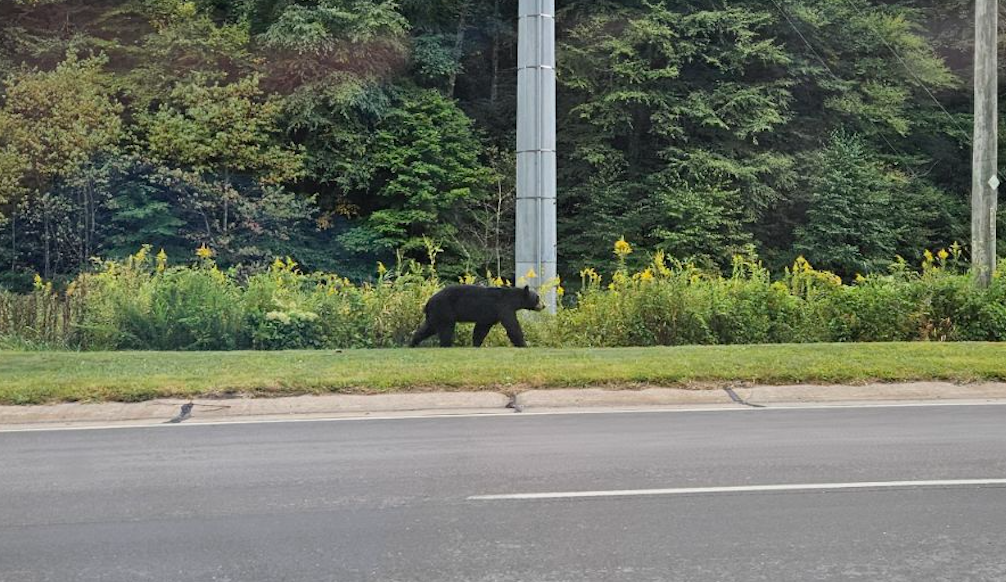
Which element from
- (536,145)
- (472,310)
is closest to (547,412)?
(472,310)

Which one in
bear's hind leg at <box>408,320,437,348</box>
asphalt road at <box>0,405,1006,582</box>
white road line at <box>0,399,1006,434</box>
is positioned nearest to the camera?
asphalt road at <box>0,405,1006,582</box>

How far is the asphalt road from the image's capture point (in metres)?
5.24

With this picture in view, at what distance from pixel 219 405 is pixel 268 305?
215 inches

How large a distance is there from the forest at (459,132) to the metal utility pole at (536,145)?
1456 centimetres

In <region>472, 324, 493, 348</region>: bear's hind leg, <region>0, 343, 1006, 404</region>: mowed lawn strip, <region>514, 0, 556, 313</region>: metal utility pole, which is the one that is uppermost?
<region>514, 0, 556, 313</region>: metal utility pole

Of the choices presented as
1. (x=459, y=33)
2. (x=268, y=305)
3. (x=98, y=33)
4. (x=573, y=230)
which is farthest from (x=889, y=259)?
(x=98, y=33)

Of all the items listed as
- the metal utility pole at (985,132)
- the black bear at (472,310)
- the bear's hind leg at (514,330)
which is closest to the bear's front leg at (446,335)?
the black bear at (472,310)

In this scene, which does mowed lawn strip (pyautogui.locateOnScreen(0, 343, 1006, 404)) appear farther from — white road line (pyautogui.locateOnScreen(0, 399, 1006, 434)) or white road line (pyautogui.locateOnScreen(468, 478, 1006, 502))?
white road line (pyautogui.locateOnScreen(468, 478, 1006, 502))

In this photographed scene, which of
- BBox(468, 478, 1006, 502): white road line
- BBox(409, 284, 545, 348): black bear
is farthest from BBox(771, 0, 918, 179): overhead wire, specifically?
BBox(468, 478, 1006, 502): white road line

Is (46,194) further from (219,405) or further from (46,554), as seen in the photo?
(46,554)

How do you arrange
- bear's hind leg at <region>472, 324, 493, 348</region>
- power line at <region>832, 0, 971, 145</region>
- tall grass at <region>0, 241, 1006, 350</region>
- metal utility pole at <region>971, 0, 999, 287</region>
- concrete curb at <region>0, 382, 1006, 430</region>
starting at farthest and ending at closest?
power line at <region>832, 0, 971, 145</region> < metal utility pole at <region>971, 0, 999, 287</region> < tall grass at <region>0, 241, 1006, 350</region> < bear's hind leg at <region>472, 324, 493, 348</region> < concrete curb at <region>0, 382, 1006, 430</region>

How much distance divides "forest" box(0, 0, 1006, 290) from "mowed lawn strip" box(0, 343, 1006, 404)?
20.2m

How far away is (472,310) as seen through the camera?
15.0m

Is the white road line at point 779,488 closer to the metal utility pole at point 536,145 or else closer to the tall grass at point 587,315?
the tall grass at point 587,315
